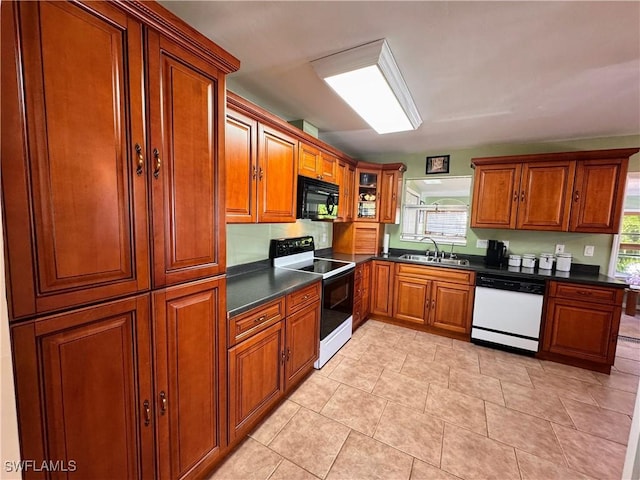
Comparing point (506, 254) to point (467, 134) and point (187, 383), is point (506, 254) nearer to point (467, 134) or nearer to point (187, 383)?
point (467, 134)

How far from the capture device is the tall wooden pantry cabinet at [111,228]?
2.35ft

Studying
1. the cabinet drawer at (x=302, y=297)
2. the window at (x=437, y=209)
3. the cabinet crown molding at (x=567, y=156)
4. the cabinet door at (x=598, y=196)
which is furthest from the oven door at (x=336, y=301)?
the cabinet door at (x=598, y=196)

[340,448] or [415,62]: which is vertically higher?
[415,62]

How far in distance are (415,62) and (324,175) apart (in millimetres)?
1354

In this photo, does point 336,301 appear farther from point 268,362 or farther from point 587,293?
point 587,293

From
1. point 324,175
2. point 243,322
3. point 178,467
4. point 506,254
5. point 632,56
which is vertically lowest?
point 178,467

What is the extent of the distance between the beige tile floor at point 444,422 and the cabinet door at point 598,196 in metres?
1.47

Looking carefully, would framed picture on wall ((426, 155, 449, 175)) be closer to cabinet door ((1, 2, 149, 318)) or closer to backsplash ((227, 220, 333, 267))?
backsplash ((227, 220, 333, 267))

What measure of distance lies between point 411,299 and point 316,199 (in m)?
1.84

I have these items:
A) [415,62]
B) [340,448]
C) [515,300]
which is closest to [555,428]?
[515,300]

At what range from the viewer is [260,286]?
187cm

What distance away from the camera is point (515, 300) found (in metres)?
2.71

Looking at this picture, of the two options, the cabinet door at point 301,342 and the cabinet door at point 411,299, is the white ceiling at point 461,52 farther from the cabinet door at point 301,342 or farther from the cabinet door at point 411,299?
the cabinet door at point 411,299

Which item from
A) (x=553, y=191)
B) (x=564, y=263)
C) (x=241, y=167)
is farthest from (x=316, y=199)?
(x=564, y=263)
